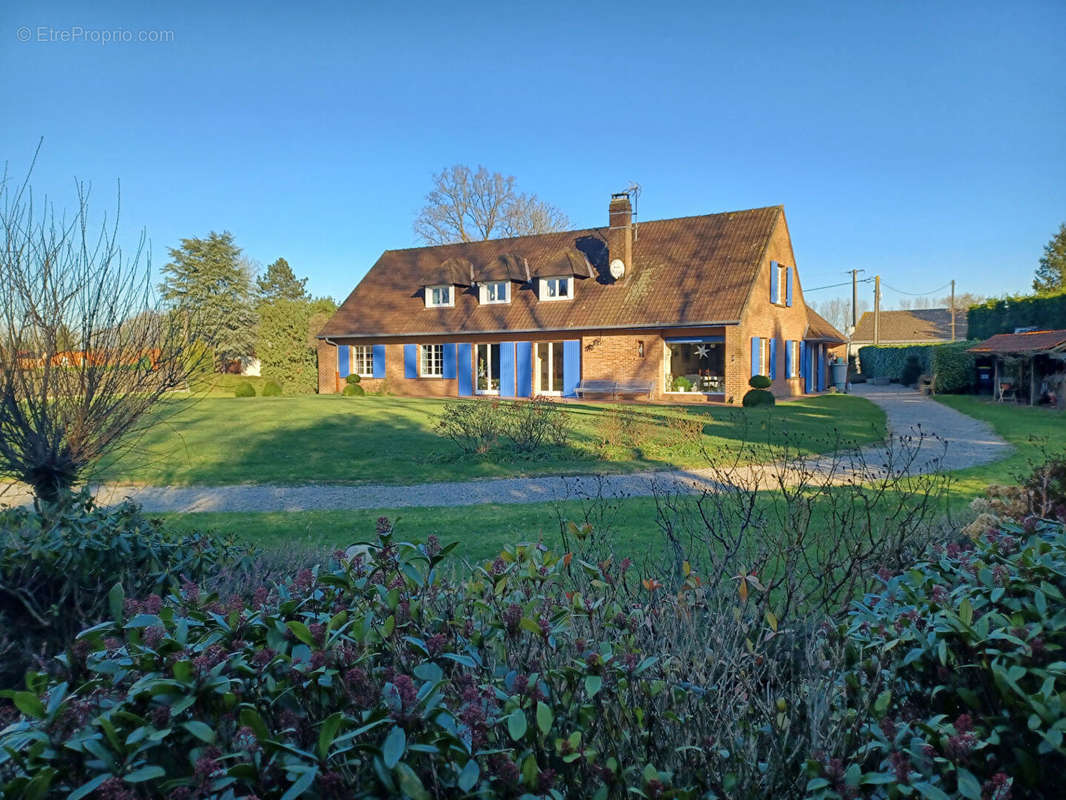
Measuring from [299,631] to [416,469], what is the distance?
9.44 metres

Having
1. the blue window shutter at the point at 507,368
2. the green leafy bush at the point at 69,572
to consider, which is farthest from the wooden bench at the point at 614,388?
the green leafy bush at the point at 69,572

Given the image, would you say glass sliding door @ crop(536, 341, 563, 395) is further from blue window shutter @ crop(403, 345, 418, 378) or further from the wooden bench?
blue window shutter @ crop(403, 345, 418, 378)

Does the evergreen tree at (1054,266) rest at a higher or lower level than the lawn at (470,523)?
higher

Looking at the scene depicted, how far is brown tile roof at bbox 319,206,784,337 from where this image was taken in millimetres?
24406

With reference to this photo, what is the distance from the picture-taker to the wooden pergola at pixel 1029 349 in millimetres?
20688

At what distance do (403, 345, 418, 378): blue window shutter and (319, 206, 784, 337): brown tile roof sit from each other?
870 millimetres

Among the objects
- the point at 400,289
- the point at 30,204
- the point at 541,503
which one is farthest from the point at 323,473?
the point at 400,289

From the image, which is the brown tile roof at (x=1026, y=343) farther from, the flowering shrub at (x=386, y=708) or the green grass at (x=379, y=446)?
the flowering shrub at (x=386, y=708)

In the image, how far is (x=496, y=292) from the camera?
2834cm

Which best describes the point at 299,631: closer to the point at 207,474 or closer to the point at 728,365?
the point at 207,474

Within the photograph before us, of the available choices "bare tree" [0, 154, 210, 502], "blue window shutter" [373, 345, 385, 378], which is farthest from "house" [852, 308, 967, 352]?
"bare tree" [0, 154, 210, 502]

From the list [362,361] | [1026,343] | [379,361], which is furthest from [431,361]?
[1026,343]

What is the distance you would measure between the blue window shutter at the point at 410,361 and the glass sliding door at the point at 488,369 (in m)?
2.84

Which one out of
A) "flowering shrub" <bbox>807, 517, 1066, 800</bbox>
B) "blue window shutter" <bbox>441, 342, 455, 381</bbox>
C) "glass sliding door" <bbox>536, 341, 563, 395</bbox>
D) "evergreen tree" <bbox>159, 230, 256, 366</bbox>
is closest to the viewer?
"flowering shrub" <bbox>807, 517, 1066, 800</bbox>
